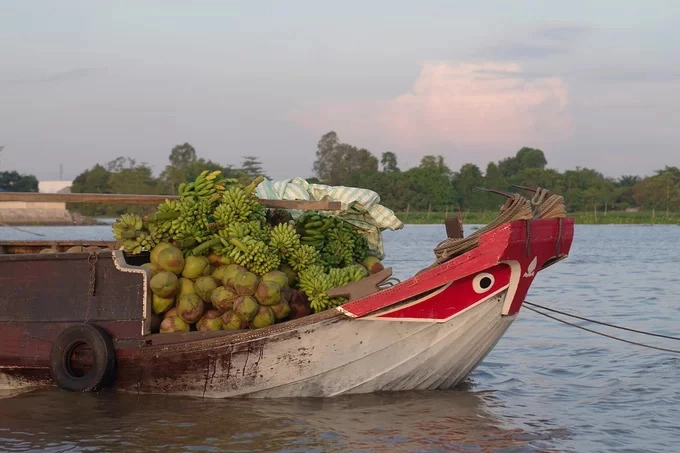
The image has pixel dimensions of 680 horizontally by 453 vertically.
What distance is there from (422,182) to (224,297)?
62919 mm

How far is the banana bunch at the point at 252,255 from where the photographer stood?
6598 mm

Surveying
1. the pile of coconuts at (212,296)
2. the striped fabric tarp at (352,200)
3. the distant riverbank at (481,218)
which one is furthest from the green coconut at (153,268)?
the distant riverbank at (481,218)

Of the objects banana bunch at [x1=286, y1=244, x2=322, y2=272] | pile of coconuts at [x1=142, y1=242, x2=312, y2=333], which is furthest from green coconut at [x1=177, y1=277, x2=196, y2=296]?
banana bunch at [x1=286, y1=244, x2=322, y2=272]

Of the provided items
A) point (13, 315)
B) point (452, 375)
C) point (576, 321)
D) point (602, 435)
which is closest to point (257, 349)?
point (452, 375)

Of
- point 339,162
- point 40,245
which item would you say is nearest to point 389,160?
point 339,162

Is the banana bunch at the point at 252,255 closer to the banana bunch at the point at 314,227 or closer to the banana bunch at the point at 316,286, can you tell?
the banana bunch at the point at 316,286

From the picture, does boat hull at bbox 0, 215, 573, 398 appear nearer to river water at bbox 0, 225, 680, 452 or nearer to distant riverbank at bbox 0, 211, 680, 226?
river water at bbox 0, 225, 680, 452

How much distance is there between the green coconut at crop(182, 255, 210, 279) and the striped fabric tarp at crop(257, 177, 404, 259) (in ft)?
3.12

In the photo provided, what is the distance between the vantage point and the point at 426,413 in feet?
21.4

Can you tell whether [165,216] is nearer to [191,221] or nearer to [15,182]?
[191,221]

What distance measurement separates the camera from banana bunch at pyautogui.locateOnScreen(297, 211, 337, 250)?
7160mm

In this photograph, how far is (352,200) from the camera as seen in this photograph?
283 inches

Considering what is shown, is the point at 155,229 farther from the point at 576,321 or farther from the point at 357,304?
the point at 576,321

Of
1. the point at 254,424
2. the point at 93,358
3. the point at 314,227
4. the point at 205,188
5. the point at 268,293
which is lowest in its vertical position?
the point at 254,424
